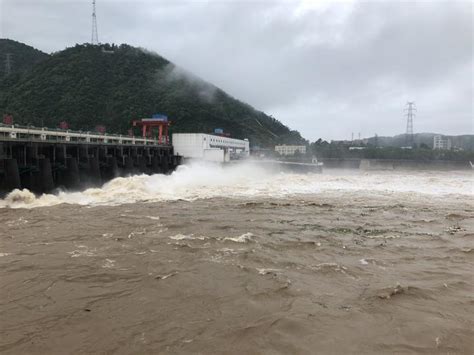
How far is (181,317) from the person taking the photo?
643cm

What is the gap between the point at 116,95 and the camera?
8781 centimetres

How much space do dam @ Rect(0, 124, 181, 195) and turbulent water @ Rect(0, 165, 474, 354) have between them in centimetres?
551

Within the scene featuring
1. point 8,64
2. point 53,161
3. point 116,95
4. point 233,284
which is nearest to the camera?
point 233,284

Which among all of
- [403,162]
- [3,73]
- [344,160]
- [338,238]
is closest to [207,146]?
[338,238]

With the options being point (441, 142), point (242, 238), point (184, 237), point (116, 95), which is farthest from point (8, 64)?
point (441, 142)

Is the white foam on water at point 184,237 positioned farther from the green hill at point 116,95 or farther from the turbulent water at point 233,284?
the green hill at point 116,95

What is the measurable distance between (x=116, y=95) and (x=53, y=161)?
6690cm

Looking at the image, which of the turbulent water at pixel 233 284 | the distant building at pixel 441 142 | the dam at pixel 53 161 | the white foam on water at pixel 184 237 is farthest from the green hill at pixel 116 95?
the distant building at pixel 441 142

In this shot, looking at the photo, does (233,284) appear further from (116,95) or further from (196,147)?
(116,95)

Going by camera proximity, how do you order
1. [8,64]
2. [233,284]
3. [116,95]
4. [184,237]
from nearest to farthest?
[233,284]
[184,237]
[116,95]
[8,64]

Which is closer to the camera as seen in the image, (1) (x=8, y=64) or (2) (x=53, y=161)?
(2) (x=53, y=161)

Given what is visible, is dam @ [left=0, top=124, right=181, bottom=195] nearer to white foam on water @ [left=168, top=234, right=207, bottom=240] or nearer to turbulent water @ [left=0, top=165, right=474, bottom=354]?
turbulent water @ [left=0, top=165, right=474, bottom=354]

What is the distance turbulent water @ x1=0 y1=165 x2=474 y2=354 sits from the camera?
18.7 feet

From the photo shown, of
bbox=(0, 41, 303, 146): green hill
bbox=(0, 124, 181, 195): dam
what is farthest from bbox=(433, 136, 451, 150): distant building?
bbox=(0, 124, 181, 195): dam
